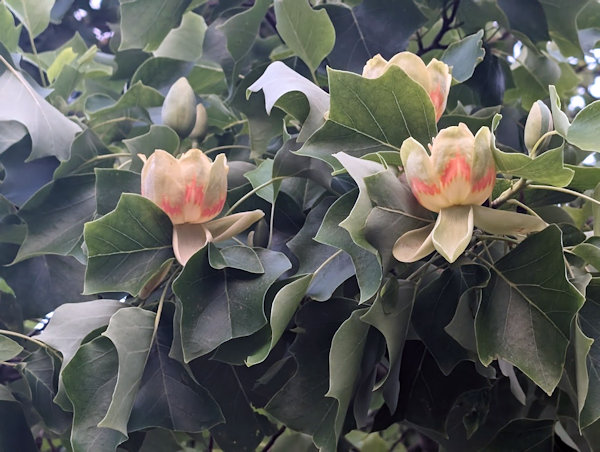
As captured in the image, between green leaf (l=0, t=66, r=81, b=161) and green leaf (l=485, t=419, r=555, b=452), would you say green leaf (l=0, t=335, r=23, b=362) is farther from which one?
green leaf (l=485, t=419, r=555, b=452)

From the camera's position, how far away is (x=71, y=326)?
806 millimetres

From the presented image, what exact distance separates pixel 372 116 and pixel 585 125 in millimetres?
196

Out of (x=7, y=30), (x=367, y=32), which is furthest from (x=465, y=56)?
(x=7, y=30)

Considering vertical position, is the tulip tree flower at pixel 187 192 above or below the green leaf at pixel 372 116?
below

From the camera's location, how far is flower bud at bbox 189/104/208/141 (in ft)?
3.34

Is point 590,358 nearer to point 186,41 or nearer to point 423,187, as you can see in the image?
point 423,187

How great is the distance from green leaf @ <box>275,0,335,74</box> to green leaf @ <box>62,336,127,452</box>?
0.42m

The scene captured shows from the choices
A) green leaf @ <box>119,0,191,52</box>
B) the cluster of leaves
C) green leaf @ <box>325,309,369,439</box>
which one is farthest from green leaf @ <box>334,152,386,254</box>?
green leaf @ <box>119,0,191,52</box>

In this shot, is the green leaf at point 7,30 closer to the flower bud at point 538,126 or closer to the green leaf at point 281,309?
the green leaf at point 281,309

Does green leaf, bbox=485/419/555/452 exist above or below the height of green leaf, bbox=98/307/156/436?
below

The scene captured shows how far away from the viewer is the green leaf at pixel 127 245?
2.51 feet

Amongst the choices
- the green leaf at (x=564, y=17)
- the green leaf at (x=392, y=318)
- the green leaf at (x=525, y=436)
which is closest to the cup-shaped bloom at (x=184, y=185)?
the green leaf at (x=392, y=318)

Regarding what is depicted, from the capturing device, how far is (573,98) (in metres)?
1.77

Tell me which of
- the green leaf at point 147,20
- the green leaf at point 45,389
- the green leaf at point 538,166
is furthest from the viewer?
the green leaf at point 147,20
